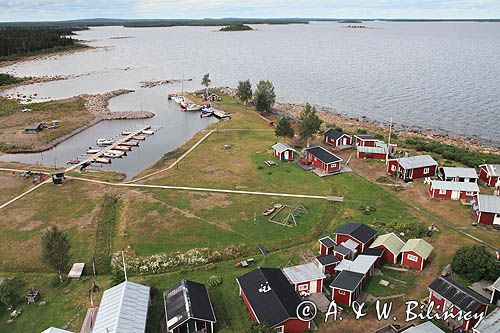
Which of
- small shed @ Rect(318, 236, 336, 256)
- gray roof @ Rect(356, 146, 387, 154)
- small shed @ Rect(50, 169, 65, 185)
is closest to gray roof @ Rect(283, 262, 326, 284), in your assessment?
small shed @ Rect(318, 236, 336, 256)

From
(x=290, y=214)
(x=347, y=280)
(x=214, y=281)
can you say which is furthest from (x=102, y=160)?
(x=347, y=280)

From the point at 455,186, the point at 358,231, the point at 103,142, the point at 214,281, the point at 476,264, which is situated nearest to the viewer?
the point at 476,264

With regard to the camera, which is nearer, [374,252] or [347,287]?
[347,287]

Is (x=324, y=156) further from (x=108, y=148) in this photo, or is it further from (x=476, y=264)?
(x=108, y=148)

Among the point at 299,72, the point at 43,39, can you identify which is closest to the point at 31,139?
the point at 299,72

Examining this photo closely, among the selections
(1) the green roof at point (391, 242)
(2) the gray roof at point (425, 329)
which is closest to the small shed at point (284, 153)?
(1) the green roof at point (391, 242)

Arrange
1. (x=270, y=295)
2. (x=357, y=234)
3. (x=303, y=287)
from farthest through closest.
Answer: (x=357, y=234) → (x=303, y=287) → (x=270, y=295)
